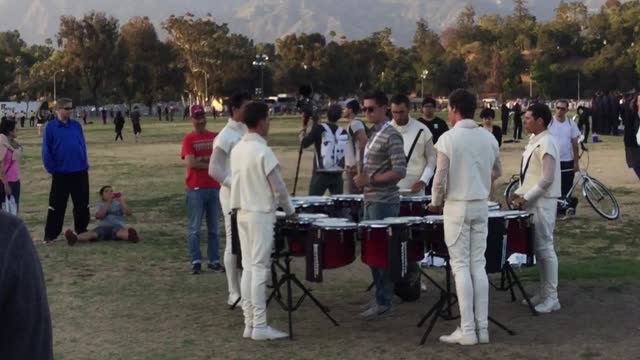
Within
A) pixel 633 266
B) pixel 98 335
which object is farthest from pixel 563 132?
pixel 98 335

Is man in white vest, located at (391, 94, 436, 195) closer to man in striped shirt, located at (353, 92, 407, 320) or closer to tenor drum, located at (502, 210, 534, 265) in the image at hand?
man in striped shirt, located at (353, 92, 407, 320)

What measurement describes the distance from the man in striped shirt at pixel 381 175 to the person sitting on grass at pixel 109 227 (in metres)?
5.22

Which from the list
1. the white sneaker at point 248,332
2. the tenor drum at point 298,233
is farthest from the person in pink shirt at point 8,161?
the tenor drum at point 298,233

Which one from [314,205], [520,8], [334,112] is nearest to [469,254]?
[314,205]

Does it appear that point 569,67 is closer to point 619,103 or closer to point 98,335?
point 619,103

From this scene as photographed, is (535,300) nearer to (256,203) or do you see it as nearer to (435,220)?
(435,220)

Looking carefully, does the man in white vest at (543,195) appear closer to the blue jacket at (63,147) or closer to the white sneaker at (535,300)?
the white sneaker at (535,300)

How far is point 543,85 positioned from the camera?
368 feet

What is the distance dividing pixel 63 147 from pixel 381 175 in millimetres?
5949

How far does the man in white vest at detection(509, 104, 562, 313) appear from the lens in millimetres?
7680

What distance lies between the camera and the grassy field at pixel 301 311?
22.1 feet

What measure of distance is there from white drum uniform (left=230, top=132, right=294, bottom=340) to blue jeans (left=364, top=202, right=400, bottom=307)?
2.98ft

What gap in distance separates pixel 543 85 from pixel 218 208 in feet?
352

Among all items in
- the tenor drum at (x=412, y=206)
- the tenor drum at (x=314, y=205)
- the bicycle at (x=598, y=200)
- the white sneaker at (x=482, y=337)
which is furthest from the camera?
the bicycle at (x=598, y=200)
